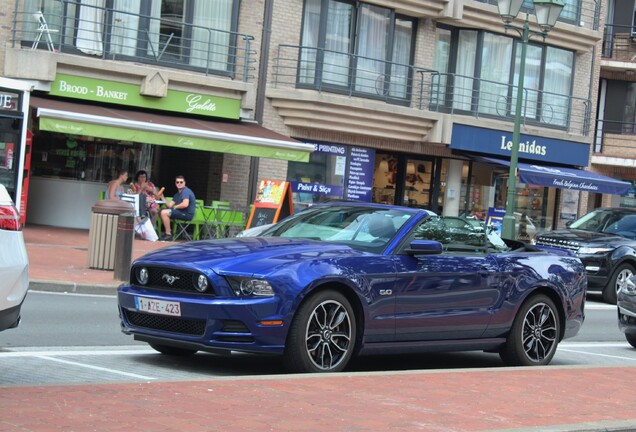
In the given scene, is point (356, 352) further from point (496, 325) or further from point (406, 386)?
point (496, 325)

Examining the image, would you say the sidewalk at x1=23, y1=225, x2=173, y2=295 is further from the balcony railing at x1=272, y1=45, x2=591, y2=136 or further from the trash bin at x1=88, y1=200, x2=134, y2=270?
the balcony railing at x1=272, y1=45, x2=591, y2=136

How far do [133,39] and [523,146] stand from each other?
12.9m

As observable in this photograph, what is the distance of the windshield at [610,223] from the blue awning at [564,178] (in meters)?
7.36

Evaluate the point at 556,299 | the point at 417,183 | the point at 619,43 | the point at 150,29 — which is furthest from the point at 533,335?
the point at 619,43

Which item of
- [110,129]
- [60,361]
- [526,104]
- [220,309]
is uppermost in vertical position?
[526,104]

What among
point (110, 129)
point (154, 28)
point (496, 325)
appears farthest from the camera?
point (154, 28)

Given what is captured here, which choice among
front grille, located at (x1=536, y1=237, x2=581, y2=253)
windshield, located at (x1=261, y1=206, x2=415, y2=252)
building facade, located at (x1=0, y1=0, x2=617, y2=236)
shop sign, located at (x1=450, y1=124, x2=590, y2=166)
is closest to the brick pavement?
windshield, located at (x1=261, y1=206, x2=415, y2=252)

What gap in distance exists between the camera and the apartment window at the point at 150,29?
964 inches

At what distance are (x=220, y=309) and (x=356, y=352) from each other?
4.56 feet

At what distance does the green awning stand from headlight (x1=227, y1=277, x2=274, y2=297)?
1401cm

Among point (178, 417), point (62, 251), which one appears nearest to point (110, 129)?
point (62, 251)

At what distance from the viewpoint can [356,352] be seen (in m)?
9.43

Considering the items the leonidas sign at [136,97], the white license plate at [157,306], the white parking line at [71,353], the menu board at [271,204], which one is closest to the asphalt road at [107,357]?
the white parking line at [71,353]

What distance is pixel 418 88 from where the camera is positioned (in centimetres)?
3081
